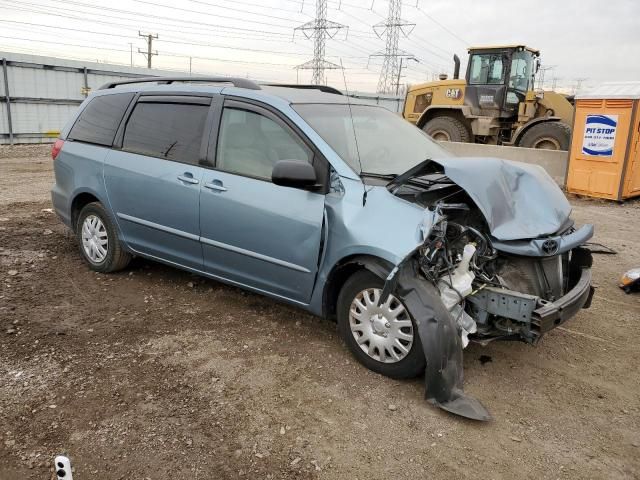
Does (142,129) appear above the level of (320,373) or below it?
above

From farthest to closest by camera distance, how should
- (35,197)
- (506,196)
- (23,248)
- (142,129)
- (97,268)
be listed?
(35,197)
(23,248)
(97,268)
(142,129)
(506,196)

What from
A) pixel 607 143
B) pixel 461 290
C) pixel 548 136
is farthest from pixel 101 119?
pixel 548 136

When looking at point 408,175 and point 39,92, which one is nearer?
point 408,175

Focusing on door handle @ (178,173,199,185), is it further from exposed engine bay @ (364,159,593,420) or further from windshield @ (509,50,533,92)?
windshield @ (509,50,533,92)

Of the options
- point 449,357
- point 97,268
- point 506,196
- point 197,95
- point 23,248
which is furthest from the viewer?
point 23,248

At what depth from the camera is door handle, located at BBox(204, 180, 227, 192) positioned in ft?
12.9

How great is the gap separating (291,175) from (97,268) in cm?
265


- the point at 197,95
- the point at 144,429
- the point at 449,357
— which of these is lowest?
the point at 144,429

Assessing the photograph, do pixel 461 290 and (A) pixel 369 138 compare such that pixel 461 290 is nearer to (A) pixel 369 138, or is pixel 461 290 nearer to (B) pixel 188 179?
(A) pixel 369 138

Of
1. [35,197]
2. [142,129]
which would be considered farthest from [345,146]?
[35,197]

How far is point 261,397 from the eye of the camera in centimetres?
314

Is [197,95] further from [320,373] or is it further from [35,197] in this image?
[35,197]

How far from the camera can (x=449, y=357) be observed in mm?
3020

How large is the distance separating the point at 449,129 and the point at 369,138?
1070 cm
